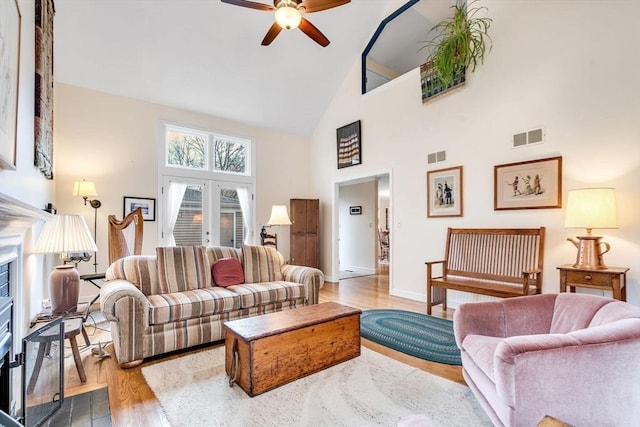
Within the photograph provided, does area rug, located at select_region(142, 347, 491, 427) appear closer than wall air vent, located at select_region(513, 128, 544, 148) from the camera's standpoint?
Yes

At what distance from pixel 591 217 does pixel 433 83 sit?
2.64 m

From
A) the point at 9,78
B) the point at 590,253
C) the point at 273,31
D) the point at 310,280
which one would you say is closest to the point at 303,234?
the point at 310,280

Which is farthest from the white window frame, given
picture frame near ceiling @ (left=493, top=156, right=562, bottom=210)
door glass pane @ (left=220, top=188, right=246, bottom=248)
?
picture frame near ceiling @ (left=493, top=156, right=562, bottom=210)

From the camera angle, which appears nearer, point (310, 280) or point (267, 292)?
point (267, 292)

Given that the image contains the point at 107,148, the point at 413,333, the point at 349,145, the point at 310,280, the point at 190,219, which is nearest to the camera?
the point at 413,333

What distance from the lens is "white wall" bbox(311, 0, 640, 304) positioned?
2.86 m

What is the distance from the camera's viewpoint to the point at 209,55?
15.0 ft

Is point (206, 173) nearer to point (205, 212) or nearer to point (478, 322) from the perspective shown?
point (205, 212)

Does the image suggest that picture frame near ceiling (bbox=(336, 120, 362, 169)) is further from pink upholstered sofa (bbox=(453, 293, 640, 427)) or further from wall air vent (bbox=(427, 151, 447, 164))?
pink upholstered sofa (bbox=(453, 293, 640, 427))

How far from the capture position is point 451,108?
4.20m

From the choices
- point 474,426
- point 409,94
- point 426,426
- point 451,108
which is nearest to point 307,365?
point 474,426

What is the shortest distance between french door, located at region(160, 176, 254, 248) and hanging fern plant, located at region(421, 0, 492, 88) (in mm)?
3973

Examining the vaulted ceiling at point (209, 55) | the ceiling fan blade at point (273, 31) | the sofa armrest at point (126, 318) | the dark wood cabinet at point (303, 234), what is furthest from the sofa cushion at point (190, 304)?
the vaulted ceiling at point (209, 55)

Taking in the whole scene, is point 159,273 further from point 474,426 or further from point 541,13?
point 541,13
